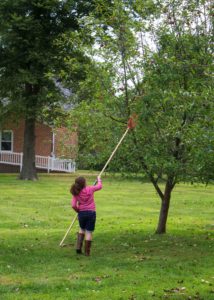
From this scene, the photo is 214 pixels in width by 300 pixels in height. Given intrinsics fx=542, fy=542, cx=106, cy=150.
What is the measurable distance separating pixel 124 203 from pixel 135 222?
5.20 metres

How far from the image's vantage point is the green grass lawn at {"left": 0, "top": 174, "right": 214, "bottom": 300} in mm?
7266

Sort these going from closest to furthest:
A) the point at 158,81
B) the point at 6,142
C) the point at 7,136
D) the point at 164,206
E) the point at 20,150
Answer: the point at 158,81, the point at 164,206, the point at 20,150, the point at 6,142, the point at 7,136

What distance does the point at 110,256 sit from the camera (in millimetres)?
9648

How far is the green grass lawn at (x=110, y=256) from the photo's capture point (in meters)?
7.27

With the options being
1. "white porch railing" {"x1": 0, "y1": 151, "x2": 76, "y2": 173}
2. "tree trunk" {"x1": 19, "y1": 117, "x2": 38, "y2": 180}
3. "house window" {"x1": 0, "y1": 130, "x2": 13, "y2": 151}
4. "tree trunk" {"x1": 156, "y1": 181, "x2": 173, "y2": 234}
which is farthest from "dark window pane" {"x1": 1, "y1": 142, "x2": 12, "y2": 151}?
"tree trunk" {"x1": 156, "y1": 181, "x2": 173, "y2": 234}

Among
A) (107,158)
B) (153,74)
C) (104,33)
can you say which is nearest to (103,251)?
(107,158)

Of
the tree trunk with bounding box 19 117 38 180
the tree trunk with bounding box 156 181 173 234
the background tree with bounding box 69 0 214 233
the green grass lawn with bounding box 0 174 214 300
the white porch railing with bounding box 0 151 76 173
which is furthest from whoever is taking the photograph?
the white porch railing with bounding box 0 151 76 173

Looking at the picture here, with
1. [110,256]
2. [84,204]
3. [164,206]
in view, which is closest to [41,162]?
[164,206]

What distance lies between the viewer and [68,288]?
7.32m

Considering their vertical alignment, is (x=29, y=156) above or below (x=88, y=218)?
above

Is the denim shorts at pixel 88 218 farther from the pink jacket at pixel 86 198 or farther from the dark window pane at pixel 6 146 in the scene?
the dark window pane at pixel 6 146

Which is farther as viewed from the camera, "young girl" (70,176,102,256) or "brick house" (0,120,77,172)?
"brick house" (0,120,77,172)

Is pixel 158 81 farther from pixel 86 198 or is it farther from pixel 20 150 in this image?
pixel 20 150

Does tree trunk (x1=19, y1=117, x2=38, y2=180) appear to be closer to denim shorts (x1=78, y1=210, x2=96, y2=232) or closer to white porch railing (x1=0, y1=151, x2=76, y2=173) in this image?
white porch railing (x1=0, y1=151, x2=76, y2=173)
